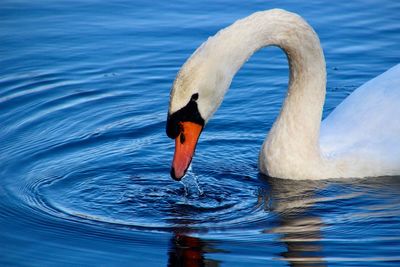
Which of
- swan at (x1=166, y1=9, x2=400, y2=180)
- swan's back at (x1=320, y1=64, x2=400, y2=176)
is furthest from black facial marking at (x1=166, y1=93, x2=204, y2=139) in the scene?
swan's back at (x1=320, y1=64, x2=400, y2=176)

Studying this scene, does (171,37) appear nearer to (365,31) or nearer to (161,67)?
(161,67)

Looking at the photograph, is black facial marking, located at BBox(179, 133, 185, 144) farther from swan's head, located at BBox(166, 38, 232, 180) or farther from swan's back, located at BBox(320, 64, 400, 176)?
swan's back, located at BBox(320, 64, 400, 176)

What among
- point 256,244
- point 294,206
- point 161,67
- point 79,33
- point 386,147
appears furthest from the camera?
point 79,33

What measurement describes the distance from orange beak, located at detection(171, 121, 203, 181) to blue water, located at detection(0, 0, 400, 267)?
1.39 ft

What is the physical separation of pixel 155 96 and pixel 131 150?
174 cm

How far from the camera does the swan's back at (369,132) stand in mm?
10070

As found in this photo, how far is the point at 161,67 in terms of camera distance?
13320mm

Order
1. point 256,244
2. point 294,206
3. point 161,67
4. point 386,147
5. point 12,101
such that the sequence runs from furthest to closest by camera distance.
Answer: point 161,67
point 12,101
point 386,147
point 294,206
point 256,244

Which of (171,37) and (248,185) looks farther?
(171,37)

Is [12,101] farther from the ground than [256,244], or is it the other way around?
[12,101]

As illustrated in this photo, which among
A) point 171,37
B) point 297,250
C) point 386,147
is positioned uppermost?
point 171,37

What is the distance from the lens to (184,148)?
9.02 m

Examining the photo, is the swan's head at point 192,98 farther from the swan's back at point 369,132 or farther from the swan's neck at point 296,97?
the swan's back at point 369,132

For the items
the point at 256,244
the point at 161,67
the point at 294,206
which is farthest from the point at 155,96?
the point at 256,244
